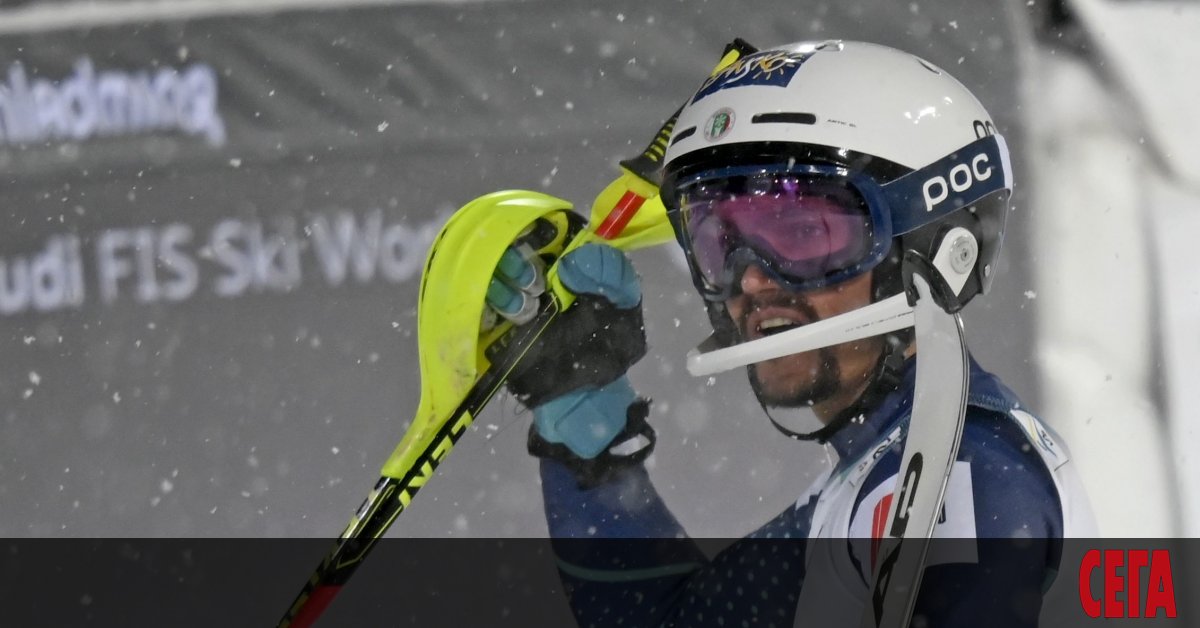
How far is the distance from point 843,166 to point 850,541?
0.43 metres

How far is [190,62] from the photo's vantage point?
3084 mm

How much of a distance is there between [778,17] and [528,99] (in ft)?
1.87

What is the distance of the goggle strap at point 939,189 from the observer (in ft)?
5.27

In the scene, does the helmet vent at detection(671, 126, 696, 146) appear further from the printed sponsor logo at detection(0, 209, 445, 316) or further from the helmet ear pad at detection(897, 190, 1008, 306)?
the printed sponsor logo at detection(0, 209, 445, 316)

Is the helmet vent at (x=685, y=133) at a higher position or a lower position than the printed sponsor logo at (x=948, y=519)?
higher

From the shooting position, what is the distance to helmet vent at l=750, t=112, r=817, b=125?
5.35ft

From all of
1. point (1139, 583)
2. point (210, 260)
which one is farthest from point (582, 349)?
point (210, 260)

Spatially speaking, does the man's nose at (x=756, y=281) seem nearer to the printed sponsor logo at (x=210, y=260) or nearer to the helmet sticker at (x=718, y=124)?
the helmet sticker at (x=718, y=124)

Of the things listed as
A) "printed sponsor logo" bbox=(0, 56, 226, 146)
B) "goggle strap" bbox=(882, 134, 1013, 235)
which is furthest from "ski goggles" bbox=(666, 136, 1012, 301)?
"printed sponsor logo" bbox=(0, 56, 226, 146)

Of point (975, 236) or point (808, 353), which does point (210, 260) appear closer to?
point (808, 353)

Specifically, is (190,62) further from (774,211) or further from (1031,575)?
(1031,575)

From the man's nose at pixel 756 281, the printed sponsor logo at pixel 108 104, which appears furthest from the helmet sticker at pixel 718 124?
the printed sponsor logo at pixel 108 104

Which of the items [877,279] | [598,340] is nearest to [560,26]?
[598,340]

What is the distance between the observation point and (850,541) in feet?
4.97
